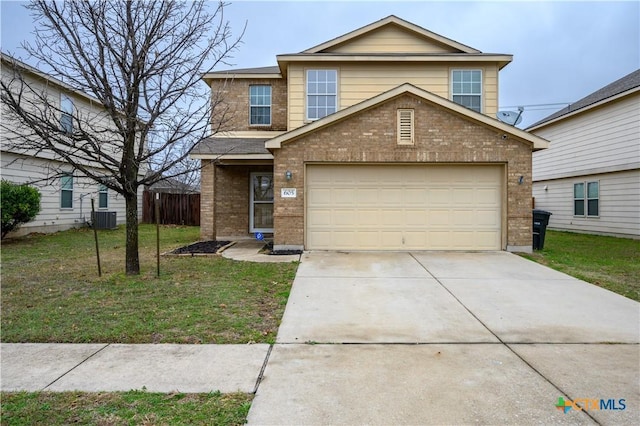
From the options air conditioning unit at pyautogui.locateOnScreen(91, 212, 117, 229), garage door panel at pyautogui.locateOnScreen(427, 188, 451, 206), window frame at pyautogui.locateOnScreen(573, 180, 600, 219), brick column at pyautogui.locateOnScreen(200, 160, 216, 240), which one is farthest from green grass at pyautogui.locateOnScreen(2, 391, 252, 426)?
window frame at pyautogui.locateOnScreen(573, 180, 600, 219)

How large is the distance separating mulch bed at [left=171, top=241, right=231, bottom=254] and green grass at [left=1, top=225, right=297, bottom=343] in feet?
2.55

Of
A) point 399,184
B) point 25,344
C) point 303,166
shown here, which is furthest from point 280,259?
point 25,344

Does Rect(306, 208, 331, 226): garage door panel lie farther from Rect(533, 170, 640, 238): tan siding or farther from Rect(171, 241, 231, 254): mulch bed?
Rect(533, 170, 640, 238): tan siding

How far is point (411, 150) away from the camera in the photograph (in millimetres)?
10617

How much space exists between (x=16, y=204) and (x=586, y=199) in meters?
21.4

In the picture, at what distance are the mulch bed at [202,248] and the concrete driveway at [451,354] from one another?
4335 mm

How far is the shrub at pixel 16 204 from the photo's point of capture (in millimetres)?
11984

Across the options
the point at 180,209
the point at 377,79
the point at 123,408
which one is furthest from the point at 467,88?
the point at 180,209

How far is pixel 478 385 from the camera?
3.44 metres

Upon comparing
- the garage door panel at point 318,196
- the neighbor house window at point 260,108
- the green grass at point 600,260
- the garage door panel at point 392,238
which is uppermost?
the neighbor house window at point 260,108

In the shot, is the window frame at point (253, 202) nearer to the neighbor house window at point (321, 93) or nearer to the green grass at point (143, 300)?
the neighbor house window at point (321, 93)

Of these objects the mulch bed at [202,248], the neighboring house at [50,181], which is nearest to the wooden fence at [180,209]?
the neighboring house at [50,181]

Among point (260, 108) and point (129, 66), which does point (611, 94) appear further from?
point (129, 66)

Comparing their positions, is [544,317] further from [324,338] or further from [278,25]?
[278,25]
